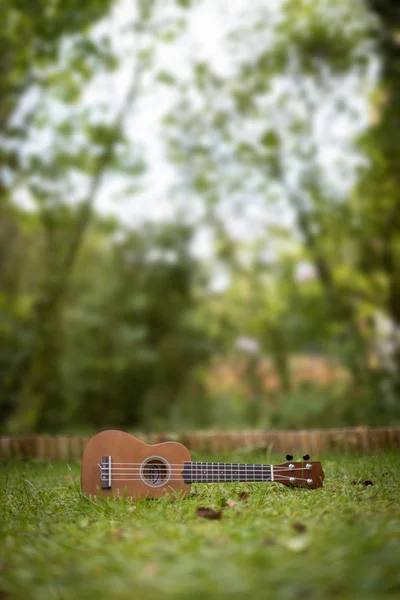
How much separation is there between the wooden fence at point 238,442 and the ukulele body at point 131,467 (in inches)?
63.0

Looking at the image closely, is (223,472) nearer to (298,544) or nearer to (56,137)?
(298,544)

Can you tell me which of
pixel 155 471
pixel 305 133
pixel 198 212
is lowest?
pixel 155 471

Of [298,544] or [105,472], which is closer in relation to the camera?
[298,544]

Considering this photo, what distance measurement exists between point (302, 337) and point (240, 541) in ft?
17.5

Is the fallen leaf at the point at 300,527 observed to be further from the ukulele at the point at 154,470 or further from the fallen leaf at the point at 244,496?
the ukulele at the point at 154,470

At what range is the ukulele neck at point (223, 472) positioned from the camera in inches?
93.6

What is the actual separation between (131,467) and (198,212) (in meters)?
5.65

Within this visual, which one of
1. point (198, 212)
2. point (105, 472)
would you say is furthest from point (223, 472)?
point (198, 212)

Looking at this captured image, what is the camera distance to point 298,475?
2.45 metres

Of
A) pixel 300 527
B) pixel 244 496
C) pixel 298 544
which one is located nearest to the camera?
pixel 298 544

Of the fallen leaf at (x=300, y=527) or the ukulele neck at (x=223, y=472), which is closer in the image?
the fallen leaf at (x=300, y=527)

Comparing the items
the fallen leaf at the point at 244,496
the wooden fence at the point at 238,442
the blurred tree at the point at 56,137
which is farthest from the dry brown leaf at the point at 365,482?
the blurred tree at the point at 56,137

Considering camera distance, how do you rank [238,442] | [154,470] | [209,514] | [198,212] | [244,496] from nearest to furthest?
[209,514] < [244,496] < [154,470] < [238,442] < [198,212]

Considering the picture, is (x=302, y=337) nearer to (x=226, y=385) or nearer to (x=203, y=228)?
(x=226, y=385)
